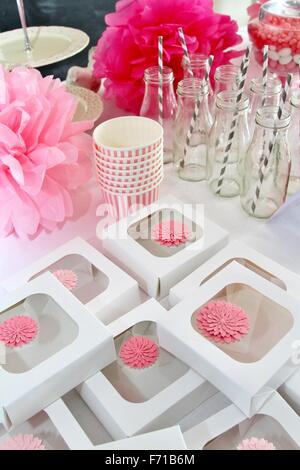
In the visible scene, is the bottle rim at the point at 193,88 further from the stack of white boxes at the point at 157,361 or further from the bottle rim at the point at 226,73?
the stack of white boxes at the point at 157,361

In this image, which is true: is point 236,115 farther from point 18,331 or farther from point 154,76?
point 18,331

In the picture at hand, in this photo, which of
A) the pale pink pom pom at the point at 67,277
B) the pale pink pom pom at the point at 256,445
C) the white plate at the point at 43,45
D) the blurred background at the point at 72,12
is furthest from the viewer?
the blurred background at the point at 72,12

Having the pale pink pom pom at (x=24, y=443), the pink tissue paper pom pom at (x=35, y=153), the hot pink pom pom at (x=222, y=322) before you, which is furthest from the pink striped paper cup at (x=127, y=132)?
the pale pink pom pom at (x=24, y=443)

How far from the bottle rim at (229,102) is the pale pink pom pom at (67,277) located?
0.31 metres

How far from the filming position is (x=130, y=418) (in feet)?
1.44

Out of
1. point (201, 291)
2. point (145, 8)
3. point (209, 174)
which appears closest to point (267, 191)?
point (209, 174)

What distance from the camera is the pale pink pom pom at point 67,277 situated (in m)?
0.57

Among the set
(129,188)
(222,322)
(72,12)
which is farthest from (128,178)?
(72,12)

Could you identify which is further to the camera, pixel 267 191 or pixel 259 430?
pixel 267 191

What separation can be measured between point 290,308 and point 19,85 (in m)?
0.45

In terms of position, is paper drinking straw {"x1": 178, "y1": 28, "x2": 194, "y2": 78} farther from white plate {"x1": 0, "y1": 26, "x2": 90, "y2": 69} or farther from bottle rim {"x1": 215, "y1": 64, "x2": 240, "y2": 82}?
white plate {"x1": 0, "y1": 26, "x2": 90, "y2": 69}

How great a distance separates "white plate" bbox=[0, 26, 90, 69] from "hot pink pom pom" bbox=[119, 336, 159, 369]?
83cm
